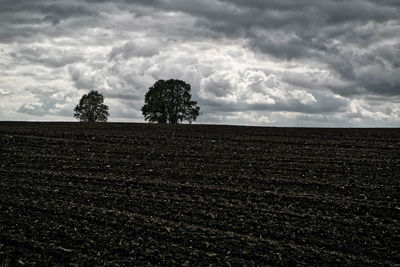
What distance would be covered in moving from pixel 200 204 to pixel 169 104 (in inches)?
Answer: 1502

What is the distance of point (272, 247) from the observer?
7012 millimetres

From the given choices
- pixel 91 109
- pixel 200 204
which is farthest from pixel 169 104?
pixel 200 204

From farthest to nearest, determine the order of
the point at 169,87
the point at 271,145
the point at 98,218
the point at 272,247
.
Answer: the point at 169,87
the point at 271,145
the point at 98,218
the point at 272,247

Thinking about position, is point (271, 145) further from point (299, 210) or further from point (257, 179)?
point (299, 210)

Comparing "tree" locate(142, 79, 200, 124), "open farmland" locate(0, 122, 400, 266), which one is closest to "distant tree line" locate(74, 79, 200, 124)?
"tree" locate(142, 79, 200, 124)

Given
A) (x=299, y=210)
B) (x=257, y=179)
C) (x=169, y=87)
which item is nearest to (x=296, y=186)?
(x=257, y=179)

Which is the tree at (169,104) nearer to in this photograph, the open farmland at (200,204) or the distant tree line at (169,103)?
the distant tree line at (169,103)

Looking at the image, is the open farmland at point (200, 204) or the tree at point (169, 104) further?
the tree at point (169, 104)

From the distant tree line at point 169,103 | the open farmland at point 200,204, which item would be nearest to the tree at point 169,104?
the distant tree line at point 169,103

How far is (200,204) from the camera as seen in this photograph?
909cm

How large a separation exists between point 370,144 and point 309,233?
34.4 feet

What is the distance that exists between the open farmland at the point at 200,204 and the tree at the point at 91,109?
3597cm

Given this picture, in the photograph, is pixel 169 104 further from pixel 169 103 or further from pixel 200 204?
pixel 200 204

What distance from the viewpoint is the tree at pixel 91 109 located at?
5188cm
